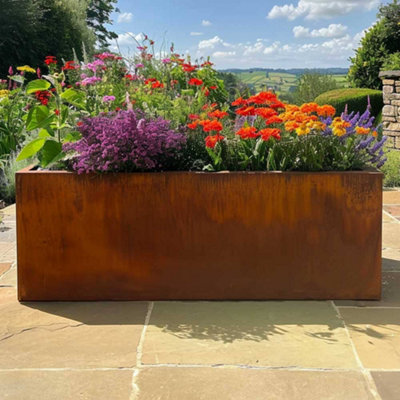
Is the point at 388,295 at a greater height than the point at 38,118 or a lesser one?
lesser

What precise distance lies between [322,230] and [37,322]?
4.70 ft

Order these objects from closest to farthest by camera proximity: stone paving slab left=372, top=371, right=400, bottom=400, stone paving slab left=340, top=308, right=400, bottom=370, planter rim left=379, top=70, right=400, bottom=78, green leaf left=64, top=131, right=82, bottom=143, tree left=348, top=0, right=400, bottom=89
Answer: stone paving slab left=372, top=371, right=400, bottom=400 < stone paving slab left=340, top=308, right=400, bottom=370 < green leaf left=64, top=131, right=82, bottom=143 < planter rim left=379, top=70, right=400, bottom=78 < tree left=348, top=0, right=400, bottom=89

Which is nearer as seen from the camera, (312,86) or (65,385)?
(65,385)

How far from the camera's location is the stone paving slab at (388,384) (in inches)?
85.8

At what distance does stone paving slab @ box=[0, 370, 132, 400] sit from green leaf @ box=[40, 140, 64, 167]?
116 cm

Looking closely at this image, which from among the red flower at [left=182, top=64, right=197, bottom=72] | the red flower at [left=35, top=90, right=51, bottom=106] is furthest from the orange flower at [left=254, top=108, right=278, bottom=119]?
the red flower at [left=35, top=90, right=51, bottom=106]

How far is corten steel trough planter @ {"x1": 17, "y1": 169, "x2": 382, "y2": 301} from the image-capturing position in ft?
9.93

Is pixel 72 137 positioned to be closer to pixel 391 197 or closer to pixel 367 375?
pixel 367 375

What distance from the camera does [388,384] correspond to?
2.27 metres

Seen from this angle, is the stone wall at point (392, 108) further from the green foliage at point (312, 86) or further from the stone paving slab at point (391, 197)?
the green foliage at point (312, 86)

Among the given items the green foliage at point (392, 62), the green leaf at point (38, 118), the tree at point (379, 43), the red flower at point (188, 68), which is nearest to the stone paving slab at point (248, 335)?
the green leaf at point (38, 118)

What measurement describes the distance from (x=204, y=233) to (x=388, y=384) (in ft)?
3.79

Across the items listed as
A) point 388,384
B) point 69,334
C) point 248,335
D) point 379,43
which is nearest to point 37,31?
point 379,43

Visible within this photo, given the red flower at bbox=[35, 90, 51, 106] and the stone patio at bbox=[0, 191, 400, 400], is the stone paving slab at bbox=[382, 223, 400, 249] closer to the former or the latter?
the stone patio at bbox=[0, 191, 400, 400]
